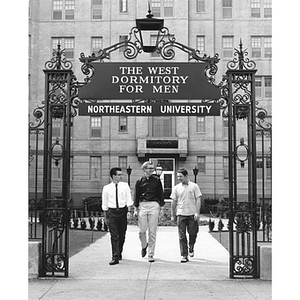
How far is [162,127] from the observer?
125ft

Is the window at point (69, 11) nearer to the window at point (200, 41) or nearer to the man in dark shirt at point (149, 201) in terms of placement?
the window at point (200, 41)

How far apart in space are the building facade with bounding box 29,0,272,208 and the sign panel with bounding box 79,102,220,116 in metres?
27.9

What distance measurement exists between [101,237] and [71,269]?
7422 millimetres

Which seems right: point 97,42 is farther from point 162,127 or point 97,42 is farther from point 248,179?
point 248,179

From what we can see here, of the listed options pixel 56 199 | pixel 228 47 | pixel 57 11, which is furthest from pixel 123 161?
pixel 56 199

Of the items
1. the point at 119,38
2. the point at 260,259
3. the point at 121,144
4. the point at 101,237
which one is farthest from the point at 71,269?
the point at 119,38

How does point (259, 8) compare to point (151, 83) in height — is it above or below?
above

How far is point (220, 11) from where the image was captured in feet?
127

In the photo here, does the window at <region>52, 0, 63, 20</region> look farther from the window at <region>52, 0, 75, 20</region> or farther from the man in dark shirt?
the man in dark shirt

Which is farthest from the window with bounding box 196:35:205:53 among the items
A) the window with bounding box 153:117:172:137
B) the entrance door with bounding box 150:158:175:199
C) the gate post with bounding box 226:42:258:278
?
the gate post with bounding box 226:42:258:278

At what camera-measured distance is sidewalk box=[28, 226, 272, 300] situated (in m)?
7.58

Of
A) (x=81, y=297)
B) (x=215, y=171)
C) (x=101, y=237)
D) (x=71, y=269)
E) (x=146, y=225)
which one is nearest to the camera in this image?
(x=81, y=297)

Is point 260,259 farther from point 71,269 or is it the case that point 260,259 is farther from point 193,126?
point 193,126

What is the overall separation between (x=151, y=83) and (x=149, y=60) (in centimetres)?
2975
